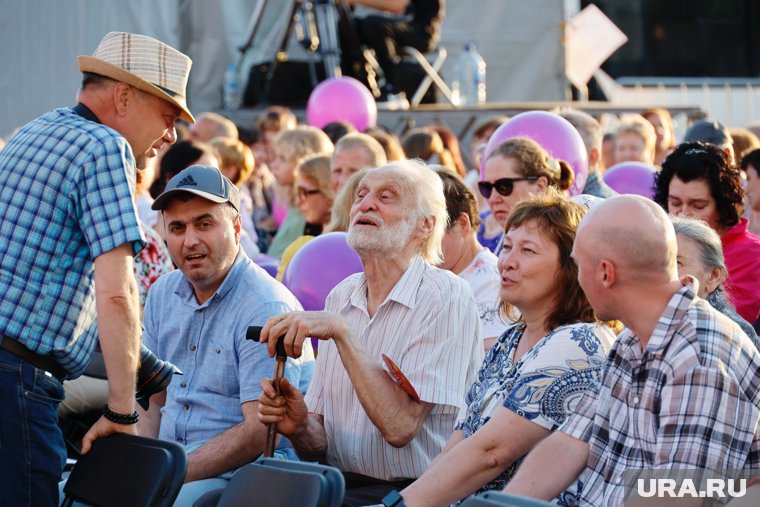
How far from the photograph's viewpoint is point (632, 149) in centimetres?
764

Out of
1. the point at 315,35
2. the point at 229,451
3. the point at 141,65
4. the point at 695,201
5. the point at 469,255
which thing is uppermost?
the point at 315,35

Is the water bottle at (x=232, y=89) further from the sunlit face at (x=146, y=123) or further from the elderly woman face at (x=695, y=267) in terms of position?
the elderly woman face at (x=695, y=267)

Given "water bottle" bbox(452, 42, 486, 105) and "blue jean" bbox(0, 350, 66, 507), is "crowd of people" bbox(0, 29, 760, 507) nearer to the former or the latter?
"blue jean" bbox(0, 350, 66, 507)

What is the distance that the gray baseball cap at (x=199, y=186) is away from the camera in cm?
412

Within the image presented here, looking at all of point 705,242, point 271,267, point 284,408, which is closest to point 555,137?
point 271,267

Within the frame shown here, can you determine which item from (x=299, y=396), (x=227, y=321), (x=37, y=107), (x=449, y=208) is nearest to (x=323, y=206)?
(x=449, y=208)

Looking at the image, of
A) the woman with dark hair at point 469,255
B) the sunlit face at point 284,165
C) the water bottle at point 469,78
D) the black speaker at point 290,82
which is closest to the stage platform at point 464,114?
the black speaker at point 290,82

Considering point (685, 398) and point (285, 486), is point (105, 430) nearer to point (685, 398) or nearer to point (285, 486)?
point (285, 486)

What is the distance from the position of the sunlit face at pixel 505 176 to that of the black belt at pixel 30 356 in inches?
89.1

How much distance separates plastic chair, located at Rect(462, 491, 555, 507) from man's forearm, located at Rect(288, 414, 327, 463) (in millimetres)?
1486

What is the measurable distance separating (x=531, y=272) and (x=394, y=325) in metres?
0.70

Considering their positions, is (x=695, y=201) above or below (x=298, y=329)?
above

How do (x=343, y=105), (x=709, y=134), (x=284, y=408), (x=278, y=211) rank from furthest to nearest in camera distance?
(x=343, y=105) → (x=278, y=211) → (x=709, y=134) → (x=284, y=408)

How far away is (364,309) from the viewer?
4.03 m
